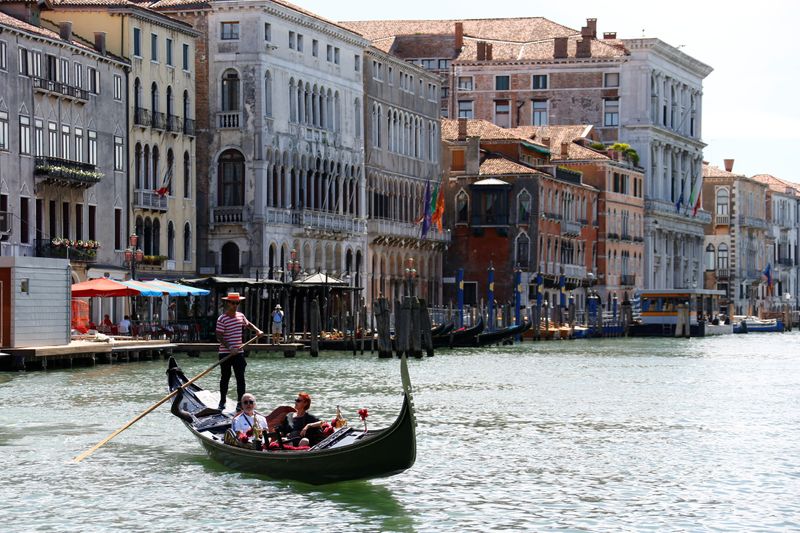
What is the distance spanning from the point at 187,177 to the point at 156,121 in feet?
9.53

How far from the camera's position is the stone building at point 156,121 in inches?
1916

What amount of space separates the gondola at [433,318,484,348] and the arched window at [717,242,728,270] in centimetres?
5141

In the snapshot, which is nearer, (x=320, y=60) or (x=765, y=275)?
(x=320, y=60)

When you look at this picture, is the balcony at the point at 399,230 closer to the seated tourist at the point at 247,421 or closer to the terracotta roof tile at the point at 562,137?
the terracotta roof tile at the point at 562,137

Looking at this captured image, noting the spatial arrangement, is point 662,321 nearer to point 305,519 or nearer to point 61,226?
point 61,226

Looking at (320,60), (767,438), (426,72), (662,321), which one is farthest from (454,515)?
(662,321)

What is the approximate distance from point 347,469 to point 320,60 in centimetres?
4072

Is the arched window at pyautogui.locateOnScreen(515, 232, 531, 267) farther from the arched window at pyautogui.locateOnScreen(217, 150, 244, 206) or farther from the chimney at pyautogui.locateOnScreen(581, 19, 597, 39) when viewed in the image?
the arched window at pyautogui.locateOnScreen(217, 150, 244, 206)

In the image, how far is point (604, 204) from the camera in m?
79.2

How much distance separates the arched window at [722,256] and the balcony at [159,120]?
55.7 meters

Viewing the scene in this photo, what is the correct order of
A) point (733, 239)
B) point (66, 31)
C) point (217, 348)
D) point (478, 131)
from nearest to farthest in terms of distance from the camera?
point (217, 348) → point (66, 31) → point (478, 131) → point (733, 239)

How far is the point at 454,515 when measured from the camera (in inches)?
681

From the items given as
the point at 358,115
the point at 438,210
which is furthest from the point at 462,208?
the point at 358,115

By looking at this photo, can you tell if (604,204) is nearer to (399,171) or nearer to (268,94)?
(399,171)
